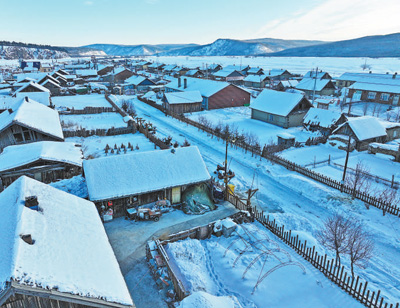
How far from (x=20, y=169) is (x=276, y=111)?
32.9 metres

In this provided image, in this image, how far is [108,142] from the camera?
3169 cm

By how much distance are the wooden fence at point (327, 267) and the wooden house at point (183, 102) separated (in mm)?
31108

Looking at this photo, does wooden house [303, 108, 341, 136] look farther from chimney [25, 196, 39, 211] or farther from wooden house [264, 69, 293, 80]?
wooden house [264, 69, 293, 80]

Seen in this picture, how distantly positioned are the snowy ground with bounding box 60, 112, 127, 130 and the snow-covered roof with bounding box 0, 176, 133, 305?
26931 mm

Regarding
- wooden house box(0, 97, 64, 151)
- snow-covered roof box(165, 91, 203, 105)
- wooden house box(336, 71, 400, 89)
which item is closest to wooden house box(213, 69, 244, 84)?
wooden house box(336, 71, 400, 89)

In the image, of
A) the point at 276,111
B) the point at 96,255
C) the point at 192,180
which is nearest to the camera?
the point at 96,255

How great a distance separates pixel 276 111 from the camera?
39.5 meters

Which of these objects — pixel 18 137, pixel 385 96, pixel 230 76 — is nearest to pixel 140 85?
pixel 230 76

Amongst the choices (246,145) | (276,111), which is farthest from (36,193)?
(276,111)

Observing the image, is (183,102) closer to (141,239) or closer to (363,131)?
(363,131)

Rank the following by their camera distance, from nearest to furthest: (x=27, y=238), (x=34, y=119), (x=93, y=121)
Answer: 1. (x=27, y=238)
2. (x=34, y=119)
3. (x=93, y=121)

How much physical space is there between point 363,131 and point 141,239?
27437 millimetres

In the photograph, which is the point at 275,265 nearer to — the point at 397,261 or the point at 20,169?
the point at 397,261

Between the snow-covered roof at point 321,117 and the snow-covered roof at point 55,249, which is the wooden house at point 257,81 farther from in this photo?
the snow-covered roof at point 55,249
